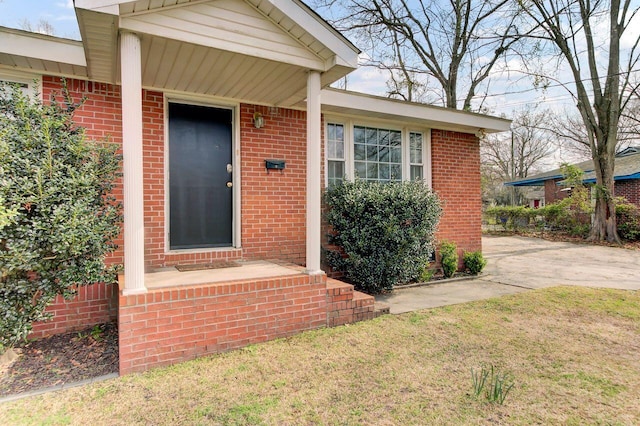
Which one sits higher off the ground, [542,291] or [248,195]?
[248,195]

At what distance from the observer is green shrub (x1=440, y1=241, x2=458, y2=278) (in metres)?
6.51

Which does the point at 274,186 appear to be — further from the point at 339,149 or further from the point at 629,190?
the point at 629,190

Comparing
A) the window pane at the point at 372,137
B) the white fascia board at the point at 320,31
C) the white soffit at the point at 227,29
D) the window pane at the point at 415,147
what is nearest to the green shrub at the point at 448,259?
the window pane at the point at 415,147

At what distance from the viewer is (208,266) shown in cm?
430

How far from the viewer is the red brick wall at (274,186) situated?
16.1ft

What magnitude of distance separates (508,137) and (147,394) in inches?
1432

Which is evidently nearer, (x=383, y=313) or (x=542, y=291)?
(x=383, y=313)

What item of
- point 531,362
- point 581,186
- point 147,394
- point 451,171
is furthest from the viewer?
point 581,186

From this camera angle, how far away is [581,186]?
1498 centimetres

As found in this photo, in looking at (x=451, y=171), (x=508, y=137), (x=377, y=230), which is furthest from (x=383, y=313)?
(x=508, y=137)

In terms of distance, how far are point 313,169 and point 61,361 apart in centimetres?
299

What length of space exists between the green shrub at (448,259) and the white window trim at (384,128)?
1.24 meters

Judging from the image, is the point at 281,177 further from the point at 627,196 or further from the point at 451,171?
the point at 627,196

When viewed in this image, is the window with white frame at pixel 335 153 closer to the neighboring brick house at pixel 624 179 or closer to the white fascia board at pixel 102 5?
the white fascia board at pixel 102 5
